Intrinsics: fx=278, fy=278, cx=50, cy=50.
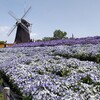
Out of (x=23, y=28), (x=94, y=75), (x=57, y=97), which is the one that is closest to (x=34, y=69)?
(x=94, y=75)

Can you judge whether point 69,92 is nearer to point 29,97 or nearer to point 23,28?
point 29,97

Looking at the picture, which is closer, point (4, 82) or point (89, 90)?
point (89, 90)

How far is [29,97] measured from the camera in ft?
18.0

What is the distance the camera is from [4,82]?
923 cm

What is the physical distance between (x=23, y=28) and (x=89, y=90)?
42.3m

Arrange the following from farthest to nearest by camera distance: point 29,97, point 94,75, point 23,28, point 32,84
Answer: point 23,28, point 94,75, point 32,84, point 29,97

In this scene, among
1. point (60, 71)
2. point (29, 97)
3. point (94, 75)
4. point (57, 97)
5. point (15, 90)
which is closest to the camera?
point (57, 97)

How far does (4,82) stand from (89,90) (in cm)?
436

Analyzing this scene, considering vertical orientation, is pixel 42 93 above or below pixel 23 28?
below

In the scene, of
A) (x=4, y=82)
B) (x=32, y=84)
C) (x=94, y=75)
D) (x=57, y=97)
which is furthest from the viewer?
(x=4, y=82)

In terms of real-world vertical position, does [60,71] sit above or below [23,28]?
below

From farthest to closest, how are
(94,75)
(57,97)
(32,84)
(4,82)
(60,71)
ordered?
(4,82), (60,71), (94,75), (32,84), (57,97)

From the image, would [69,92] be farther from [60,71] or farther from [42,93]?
[60,71]

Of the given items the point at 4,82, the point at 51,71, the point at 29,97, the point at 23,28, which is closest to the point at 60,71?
the point at 51,71
